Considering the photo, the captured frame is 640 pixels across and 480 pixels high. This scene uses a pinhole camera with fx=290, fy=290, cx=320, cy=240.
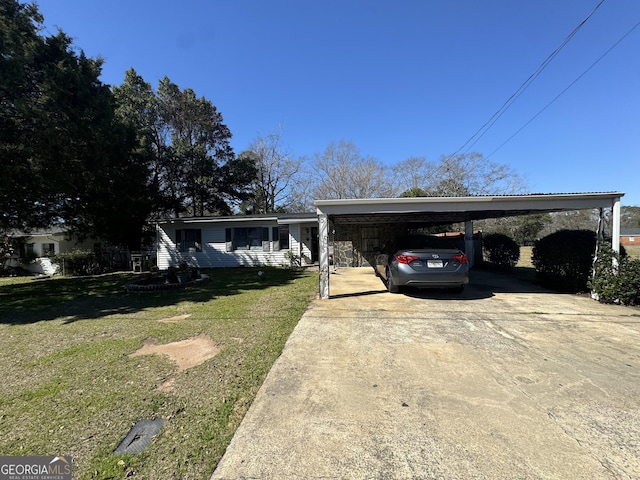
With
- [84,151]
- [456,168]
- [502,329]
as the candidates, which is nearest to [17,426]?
[502,329]

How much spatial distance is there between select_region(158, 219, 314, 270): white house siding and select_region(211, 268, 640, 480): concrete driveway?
10.0 meters

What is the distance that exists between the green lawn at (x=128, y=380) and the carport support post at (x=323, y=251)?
1.47ft

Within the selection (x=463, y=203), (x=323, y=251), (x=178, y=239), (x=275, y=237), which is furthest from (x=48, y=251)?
(x=463, y=203)

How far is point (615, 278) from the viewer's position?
588 cm

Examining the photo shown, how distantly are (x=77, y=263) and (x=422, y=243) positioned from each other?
1672cm

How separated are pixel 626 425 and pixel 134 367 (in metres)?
4.83

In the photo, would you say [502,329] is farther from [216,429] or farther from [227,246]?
[227,246]

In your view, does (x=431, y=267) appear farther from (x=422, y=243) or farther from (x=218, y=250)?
(x=218, y=250)

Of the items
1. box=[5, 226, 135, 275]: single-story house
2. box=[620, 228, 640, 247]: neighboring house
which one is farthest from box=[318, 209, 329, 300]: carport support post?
box=[620, 228, 640, 247]: neighboring house

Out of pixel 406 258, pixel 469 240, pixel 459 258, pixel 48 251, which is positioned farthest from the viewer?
pixel 48 251

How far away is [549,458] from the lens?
1.93 meters

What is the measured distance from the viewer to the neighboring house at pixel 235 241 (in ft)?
48.2

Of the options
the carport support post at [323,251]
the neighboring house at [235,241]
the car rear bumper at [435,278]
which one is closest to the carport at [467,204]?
the carport support post at [323,251]

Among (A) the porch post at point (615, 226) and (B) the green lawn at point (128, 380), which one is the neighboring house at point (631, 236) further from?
(B) the green lawn at point (128, 380)
